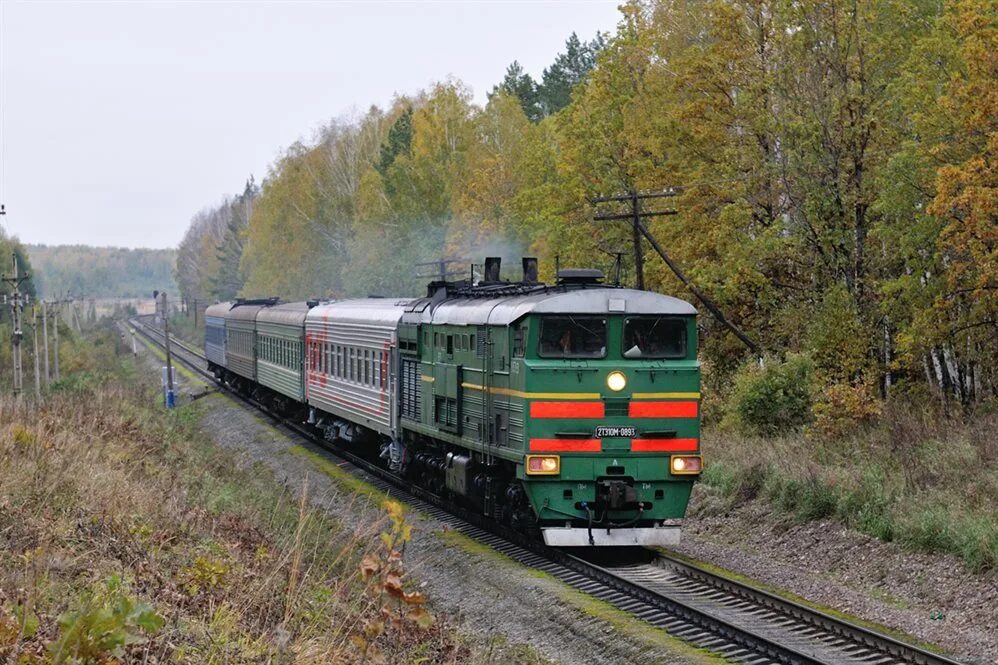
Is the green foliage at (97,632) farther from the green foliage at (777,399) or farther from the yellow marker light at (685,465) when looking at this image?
the green foliage at (777,399)

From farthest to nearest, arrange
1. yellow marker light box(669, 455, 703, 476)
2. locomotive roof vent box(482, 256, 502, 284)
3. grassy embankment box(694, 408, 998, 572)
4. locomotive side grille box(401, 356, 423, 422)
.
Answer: locomotive roof vent box(482, 256, 502, 284), locomotive side grille box(401, 356, 423, 422), yellow marker light box(669, 455, 703, 476), grassy embankment box(694, 408, 998, 572)

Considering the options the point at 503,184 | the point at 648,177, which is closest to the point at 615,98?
the point at 648,177

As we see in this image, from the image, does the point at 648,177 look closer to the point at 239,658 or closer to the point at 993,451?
the point at 993,451

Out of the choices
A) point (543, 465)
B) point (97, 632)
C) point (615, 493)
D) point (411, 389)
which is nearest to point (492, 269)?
point (411, 389)

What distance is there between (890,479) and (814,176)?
958cm

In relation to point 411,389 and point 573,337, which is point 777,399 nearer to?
Answer: point 411,389

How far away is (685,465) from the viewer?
14.0 metres

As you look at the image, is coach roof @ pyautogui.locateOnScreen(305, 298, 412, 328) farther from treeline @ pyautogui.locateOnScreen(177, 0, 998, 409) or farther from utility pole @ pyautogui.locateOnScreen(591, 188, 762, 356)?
treeline @ pyautogui.locateOnScreen(177, 0, 998, 409)

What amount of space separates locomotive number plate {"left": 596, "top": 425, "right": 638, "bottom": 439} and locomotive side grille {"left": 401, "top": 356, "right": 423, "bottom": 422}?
17.6 ft

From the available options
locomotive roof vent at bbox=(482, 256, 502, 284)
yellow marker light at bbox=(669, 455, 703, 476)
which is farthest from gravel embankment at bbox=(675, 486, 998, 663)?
locomotive roof vent at bbox=(482, 256, 502, 284)

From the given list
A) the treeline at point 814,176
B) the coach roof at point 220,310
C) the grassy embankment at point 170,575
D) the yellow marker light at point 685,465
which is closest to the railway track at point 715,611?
the yellow marker light at point 685,465

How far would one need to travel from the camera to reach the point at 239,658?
7.49m

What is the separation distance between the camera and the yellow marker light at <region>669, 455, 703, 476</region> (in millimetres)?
13883

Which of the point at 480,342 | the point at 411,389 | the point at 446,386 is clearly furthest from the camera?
the point at 411,389
